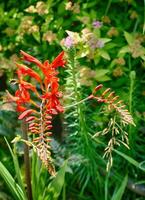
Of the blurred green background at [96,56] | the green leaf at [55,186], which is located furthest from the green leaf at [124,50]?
the green leaf at [55,186]

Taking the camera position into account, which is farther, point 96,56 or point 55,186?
point 96,56

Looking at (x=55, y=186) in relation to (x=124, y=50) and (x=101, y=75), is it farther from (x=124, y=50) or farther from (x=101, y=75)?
(x=124, y=50)

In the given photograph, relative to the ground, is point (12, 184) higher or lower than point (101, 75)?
lower

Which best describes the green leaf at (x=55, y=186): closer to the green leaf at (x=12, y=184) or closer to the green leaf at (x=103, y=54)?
the green leaf at (x=12, y=184)

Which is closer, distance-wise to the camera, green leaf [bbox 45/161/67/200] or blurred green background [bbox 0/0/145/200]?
green leaf [bbox 45/161/67/200]

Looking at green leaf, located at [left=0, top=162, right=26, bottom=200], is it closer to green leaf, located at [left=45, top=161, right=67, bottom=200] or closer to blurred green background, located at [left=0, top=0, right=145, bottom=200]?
green leaf, located at [left=45, top=161, right=67, bottom=200]

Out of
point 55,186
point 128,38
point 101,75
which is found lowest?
point 55,186

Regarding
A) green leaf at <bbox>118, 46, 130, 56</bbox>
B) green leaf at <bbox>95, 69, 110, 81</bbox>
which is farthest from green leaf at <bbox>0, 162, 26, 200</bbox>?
green leaf at <bbox>118, 46, 130, 56</bbox>

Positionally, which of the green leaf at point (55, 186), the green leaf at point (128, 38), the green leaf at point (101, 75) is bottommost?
the green leaf at point (55, 186)

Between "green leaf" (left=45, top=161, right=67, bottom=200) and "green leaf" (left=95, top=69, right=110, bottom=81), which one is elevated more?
"green leaf" (left=95, top=69, right=110, bottom=81)

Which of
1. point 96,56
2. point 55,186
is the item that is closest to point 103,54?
point 96,56

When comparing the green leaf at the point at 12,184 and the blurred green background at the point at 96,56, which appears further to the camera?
the blurred green background at the point at 96,56

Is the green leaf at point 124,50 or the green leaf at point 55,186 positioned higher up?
the green leaf at point 124,50

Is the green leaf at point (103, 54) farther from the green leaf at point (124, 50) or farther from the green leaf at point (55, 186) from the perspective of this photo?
the green leaf at point (55, 186)
